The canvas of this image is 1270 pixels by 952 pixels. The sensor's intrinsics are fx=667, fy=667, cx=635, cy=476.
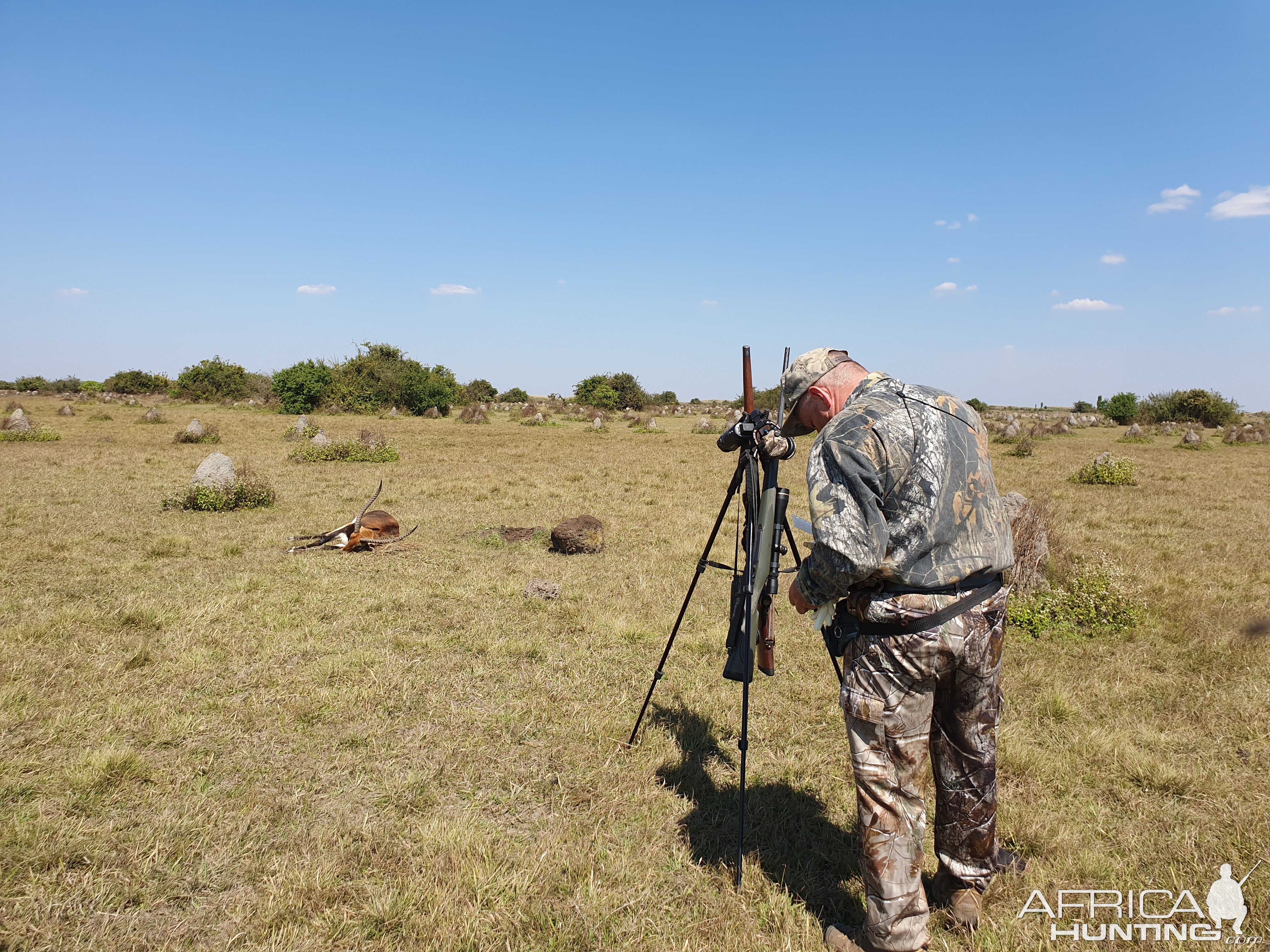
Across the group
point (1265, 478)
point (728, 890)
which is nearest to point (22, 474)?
point (728, 890)

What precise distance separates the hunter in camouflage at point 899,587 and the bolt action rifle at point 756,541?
48 cm

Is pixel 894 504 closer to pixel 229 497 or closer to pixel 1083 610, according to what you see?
pixel 1083 610

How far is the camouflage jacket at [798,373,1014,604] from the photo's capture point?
2.62m

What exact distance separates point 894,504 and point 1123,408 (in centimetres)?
5224

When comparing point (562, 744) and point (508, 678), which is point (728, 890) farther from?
point (508, 678)

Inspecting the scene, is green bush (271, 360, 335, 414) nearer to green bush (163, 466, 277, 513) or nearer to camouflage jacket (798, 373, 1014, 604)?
green bush (163, 466, 277, 513)

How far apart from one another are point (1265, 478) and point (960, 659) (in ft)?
74.2

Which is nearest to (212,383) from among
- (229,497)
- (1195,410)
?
(229,497)

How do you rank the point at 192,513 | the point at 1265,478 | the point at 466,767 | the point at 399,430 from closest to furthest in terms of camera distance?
the point at 466,767, the point at 192,513, the point at 1265,478, the point at 399,430

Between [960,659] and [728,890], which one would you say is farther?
[728,890]

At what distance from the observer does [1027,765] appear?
4.53 m

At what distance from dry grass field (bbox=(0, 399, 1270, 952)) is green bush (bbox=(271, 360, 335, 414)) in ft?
110

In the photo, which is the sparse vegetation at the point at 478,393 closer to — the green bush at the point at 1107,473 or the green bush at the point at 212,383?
the green bush at the point at 212,383

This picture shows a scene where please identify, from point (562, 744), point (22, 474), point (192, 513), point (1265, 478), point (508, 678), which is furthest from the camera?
point (1265, 478)
